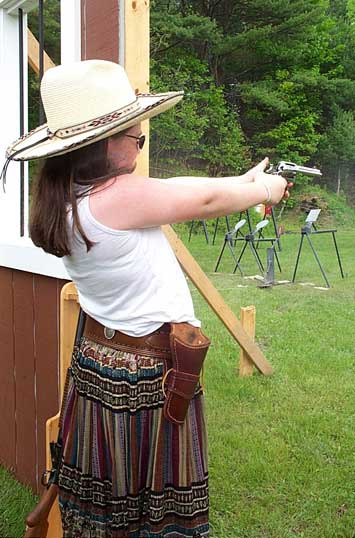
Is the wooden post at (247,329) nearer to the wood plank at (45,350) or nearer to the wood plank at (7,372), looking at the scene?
the wood plank at (7,372)

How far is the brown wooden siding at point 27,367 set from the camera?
1.66 meters

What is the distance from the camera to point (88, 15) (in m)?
1.40

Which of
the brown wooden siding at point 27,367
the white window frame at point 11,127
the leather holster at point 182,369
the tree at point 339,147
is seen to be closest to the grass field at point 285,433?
the brown wooden siding at point 27,367

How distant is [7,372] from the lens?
1915 mm

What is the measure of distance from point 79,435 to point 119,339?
0.21m

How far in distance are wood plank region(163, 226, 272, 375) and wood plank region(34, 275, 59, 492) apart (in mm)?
505

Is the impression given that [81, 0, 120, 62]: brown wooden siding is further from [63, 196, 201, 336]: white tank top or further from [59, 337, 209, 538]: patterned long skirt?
[59, 337, 209, 538]: patterned long skirt

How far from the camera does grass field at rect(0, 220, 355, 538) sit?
1866mm

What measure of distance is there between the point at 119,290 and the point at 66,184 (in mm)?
187

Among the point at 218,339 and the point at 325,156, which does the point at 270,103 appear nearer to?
the point at 325,156

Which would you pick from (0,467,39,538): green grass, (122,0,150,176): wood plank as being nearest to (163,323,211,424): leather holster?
(122,0,150,176): wood plank

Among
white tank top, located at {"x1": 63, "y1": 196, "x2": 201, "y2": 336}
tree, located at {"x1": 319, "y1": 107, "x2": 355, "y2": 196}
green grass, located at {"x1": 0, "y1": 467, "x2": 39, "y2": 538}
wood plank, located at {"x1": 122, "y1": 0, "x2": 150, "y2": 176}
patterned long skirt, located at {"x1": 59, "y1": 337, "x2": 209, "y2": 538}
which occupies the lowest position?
tree, located at {"x1": 319, "y1": 107, "x2": 355, "y2": 196}

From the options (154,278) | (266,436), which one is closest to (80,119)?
(154,278)

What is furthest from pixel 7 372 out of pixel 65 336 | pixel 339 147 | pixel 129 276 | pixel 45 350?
pixel 339 147
